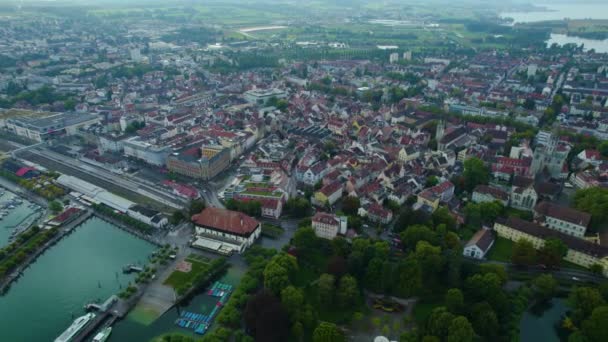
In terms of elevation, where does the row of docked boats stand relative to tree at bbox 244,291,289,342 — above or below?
below

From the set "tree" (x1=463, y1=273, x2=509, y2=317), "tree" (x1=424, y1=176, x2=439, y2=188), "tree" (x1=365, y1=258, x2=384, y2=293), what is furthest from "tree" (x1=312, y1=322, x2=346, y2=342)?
"tree" (x1=424, y1=176, x2=439, y2=188)

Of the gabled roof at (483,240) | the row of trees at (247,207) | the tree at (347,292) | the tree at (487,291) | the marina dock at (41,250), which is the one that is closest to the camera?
the tree at (487,291)

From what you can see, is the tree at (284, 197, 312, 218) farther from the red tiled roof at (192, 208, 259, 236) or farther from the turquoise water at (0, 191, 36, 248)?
the turquoise water at (0, 191, 36, 248)

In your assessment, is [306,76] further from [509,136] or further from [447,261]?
[447,261]

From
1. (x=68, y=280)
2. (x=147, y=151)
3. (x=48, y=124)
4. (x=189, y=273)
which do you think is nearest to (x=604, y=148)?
(x=189, y=273)

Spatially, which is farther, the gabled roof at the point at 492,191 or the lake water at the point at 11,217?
the gabled roof at the point at 492,191

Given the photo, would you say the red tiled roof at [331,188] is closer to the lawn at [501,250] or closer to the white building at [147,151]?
the lawn at [501,250]

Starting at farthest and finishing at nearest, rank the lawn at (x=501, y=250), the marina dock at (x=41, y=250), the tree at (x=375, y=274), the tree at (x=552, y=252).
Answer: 1. the lawn at (x=501, y=250)
2. the marina dock at (x=41, y=250)
3. the tree at (x=552, y=252)
4. the tree at (x=375, y=274)

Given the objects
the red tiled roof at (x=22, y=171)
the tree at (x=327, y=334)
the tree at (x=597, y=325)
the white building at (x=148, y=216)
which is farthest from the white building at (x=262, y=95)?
the tree at (x=597, y=325)
